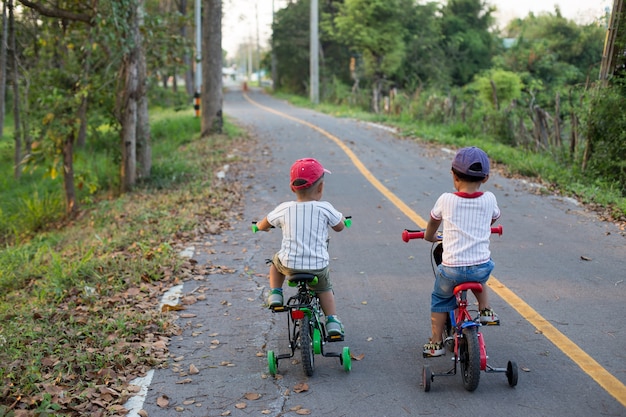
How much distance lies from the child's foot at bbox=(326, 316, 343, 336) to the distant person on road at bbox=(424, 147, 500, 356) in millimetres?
726

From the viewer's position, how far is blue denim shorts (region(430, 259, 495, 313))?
188 inches

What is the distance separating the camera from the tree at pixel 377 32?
50250 mm

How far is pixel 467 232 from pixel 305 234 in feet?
3.68

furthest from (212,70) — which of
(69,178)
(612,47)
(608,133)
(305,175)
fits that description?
(305,175)

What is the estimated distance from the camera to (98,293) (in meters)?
7.31

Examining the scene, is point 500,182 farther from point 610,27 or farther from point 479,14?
point 479,14

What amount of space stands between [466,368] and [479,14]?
56924 mm

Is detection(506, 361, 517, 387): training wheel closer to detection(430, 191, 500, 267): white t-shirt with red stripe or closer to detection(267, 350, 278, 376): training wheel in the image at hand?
detection(430, 191, 500, 267): white t-shirt with red stripe

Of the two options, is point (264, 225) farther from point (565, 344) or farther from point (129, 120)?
point (129, 120)

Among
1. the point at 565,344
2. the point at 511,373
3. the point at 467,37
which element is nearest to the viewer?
the point at 511,373

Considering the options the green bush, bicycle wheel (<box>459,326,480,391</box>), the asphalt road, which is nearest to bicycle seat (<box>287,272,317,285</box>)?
the asphalt road

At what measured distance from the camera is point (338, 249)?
8.83m

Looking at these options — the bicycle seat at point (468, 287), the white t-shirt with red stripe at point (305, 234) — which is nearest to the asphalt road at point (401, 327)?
the bicycle seat at point (468, 287)

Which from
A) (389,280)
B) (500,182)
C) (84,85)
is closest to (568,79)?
(500,182)
